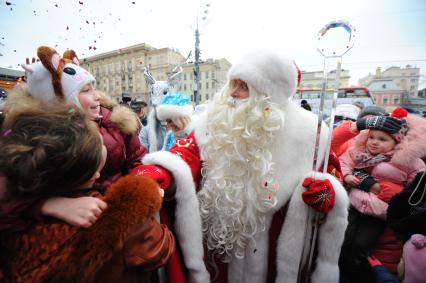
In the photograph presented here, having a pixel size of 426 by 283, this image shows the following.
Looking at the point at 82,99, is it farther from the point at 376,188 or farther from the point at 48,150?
the point at 376,188

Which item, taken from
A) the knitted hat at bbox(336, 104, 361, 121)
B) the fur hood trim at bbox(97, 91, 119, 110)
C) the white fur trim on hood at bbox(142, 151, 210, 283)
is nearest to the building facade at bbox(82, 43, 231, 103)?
the knitted hat at bbox(336, 104, 361, 121)

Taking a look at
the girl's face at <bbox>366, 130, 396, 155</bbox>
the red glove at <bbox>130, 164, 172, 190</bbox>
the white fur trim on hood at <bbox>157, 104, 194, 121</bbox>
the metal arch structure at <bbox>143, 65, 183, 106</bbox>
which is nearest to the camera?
the red glove at <bbox>130, 164, 172, 190</bbox>

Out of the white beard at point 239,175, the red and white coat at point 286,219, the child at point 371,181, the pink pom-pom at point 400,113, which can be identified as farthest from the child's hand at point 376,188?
the white beard at point 239,175

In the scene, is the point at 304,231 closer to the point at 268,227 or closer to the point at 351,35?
the point at 268,227

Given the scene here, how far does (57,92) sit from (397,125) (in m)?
2.71

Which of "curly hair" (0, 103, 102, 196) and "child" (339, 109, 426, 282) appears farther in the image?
"child" (339, 109, 426, 282)

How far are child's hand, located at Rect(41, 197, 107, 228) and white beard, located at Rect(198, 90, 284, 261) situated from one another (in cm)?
77

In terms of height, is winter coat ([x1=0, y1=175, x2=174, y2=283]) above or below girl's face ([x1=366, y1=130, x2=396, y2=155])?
below

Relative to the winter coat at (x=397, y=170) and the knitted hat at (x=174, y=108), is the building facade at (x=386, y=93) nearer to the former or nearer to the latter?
the winter coat at (x=397, y=170)

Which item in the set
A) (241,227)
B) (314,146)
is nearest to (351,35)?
(314,146)

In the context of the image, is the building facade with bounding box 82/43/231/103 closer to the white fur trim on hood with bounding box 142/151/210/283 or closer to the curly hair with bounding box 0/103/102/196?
the white fur trim on hood with bounding box 142/151/210/283

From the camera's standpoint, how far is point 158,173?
1267 mm

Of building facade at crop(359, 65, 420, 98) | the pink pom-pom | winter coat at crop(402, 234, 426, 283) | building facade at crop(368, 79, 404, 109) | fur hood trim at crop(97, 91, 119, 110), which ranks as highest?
building facade at crop(359, 65, 420, 98)

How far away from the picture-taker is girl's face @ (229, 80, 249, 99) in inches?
61.3
